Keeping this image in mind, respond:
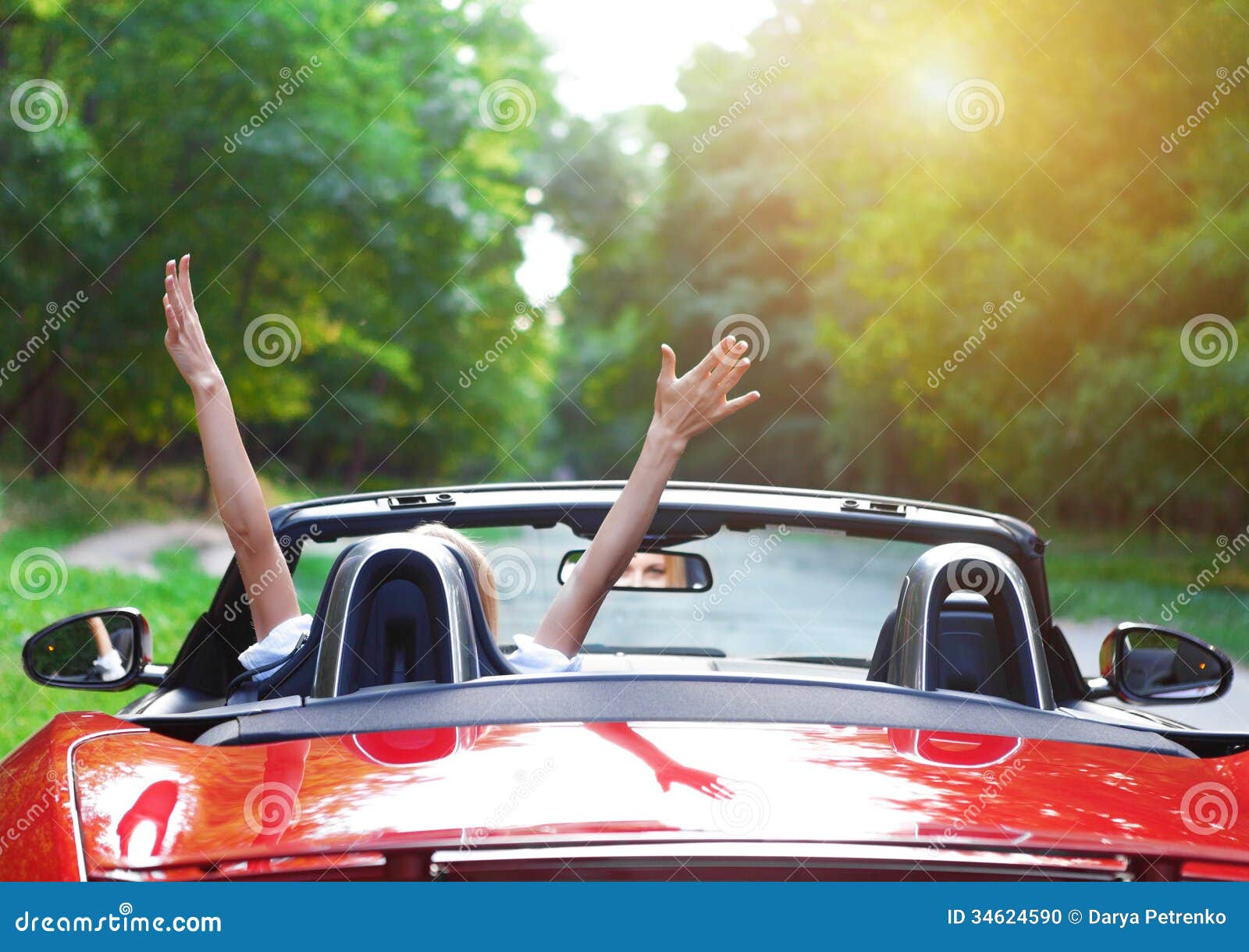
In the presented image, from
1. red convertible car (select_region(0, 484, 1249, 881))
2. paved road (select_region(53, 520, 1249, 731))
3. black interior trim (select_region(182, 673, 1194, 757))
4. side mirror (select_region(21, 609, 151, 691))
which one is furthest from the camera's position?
paved road (select_region(53, 520, 1249, 731))

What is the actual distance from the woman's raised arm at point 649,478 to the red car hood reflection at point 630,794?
1.04 metres

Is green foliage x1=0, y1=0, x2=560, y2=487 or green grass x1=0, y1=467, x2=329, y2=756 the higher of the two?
green foliage x1=0, y1=0, x2=560, y2=487

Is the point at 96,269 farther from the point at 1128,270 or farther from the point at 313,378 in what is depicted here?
the point at 1128,270

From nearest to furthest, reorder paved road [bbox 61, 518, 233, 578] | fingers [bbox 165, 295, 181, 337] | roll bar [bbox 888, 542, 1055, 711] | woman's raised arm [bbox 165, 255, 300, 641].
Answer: roll bar [bbox 888, 542, 1055, 711] < woman's raised arm [bbox 165, 255, 300, 641] < fingers [bbox 165, 295, 181, 337] < paved road [bbox 61, 518, 233, 578]

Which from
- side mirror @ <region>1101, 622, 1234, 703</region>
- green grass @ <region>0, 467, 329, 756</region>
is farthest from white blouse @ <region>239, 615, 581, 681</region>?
green grass @ <region>0, 467, 329, 756</region>

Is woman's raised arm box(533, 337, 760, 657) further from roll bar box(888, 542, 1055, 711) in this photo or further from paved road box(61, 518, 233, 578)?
paved road box(61, 518, 233, 578)

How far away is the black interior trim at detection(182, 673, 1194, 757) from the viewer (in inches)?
84.4

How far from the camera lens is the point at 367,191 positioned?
2778cm

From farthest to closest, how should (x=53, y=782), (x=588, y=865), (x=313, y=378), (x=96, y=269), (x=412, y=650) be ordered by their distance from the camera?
(x=313, y=378), (x=96, y=269), (x=412, y=650), (x=53, y=782), (x=588, y=865)

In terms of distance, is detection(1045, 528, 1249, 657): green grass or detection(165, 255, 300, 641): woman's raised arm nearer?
detection(165, 255, 300, 641): woman's raised arm

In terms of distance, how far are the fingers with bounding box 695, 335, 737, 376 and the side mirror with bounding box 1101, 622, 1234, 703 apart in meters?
1.27

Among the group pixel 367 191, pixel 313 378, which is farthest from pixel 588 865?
pixel 313 378

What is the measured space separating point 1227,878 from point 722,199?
54.0 metres

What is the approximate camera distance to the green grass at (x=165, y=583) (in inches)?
381
